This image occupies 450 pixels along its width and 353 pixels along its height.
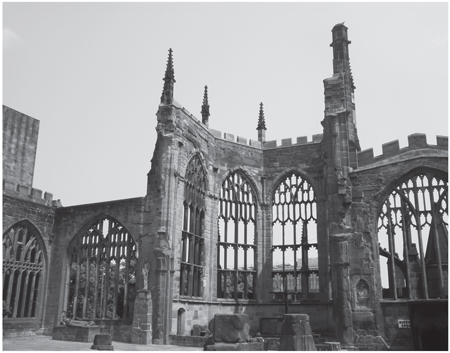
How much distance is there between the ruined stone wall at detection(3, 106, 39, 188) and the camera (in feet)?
96.9

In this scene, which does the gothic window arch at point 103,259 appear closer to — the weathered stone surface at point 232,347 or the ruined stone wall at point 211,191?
the ruined stone wall at point 211,191

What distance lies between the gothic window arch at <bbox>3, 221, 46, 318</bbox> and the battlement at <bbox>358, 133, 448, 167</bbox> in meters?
16.1

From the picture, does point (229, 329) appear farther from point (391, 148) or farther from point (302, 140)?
point (302, 140)

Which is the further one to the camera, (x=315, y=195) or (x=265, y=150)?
(x=265, y=150)

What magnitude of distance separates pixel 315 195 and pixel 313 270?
3872 millimetres

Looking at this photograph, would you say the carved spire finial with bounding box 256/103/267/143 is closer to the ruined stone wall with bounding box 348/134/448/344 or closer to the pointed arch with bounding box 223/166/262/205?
the pointed arch with bounding box 223/166/262/205

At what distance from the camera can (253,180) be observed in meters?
25.7

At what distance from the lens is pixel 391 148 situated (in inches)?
777

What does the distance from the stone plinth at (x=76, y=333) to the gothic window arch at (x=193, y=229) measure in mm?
4017

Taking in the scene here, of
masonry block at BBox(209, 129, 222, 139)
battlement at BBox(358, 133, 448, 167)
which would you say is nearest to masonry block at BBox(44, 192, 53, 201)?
masonry block at BBox(209, 129, 222, 139)

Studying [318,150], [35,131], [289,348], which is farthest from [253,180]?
[35,131]

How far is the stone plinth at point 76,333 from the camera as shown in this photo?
1925 centimetres

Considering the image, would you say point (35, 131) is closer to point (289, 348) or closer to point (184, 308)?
point (184, 308)

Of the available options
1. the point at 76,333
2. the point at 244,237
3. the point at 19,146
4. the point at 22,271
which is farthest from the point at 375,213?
the point at 19,146
